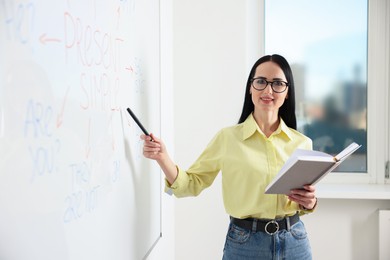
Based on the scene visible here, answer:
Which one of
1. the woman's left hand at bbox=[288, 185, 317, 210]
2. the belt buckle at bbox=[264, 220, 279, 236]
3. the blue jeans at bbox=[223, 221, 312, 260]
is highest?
the woman's left hand at bbox=[288, 185, 317, 210]

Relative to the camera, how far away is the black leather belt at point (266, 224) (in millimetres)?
1476

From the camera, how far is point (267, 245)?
147 cm

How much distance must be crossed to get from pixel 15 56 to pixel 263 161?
3.53ft

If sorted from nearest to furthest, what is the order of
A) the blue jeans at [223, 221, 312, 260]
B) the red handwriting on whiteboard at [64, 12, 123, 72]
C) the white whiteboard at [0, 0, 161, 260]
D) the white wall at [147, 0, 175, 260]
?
the white whiteboard at [0, 0, 161, 260] → the red handwriting on whiteboard at [64, 12, 123, 72] → the blue jeans at [223, 221, 312, 260] → the white wall at [147, 0, 175, 260]

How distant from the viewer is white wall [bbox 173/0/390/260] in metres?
2.37

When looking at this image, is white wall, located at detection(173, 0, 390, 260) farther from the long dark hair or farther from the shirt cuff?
the shirt cuff

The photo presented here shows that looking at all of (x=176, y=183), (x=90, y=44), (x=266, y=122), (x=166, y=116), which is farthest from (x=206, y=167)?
(x=90, y=44)

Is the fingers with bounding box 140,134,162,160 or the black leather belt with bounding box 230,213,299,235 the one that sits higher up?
the fingers with bounding box 140,134,162,160

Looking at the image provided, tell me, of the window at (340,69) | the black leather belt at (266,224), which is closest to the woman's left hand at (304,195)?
the black leather belt at (266,224)

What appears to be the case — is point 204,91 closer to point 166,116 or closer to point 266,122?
point 166,116

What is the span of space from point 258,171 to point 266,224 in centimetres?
19

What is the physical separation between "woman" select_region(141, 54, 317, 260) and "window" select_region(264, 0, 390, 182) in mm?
1089

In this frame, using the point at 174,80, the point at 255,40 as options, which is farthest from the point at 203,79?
the point at 255,40

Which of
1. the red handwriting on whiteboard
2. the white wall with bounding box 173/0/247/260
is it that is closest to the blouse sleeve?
the red handwriting on whiteboard
